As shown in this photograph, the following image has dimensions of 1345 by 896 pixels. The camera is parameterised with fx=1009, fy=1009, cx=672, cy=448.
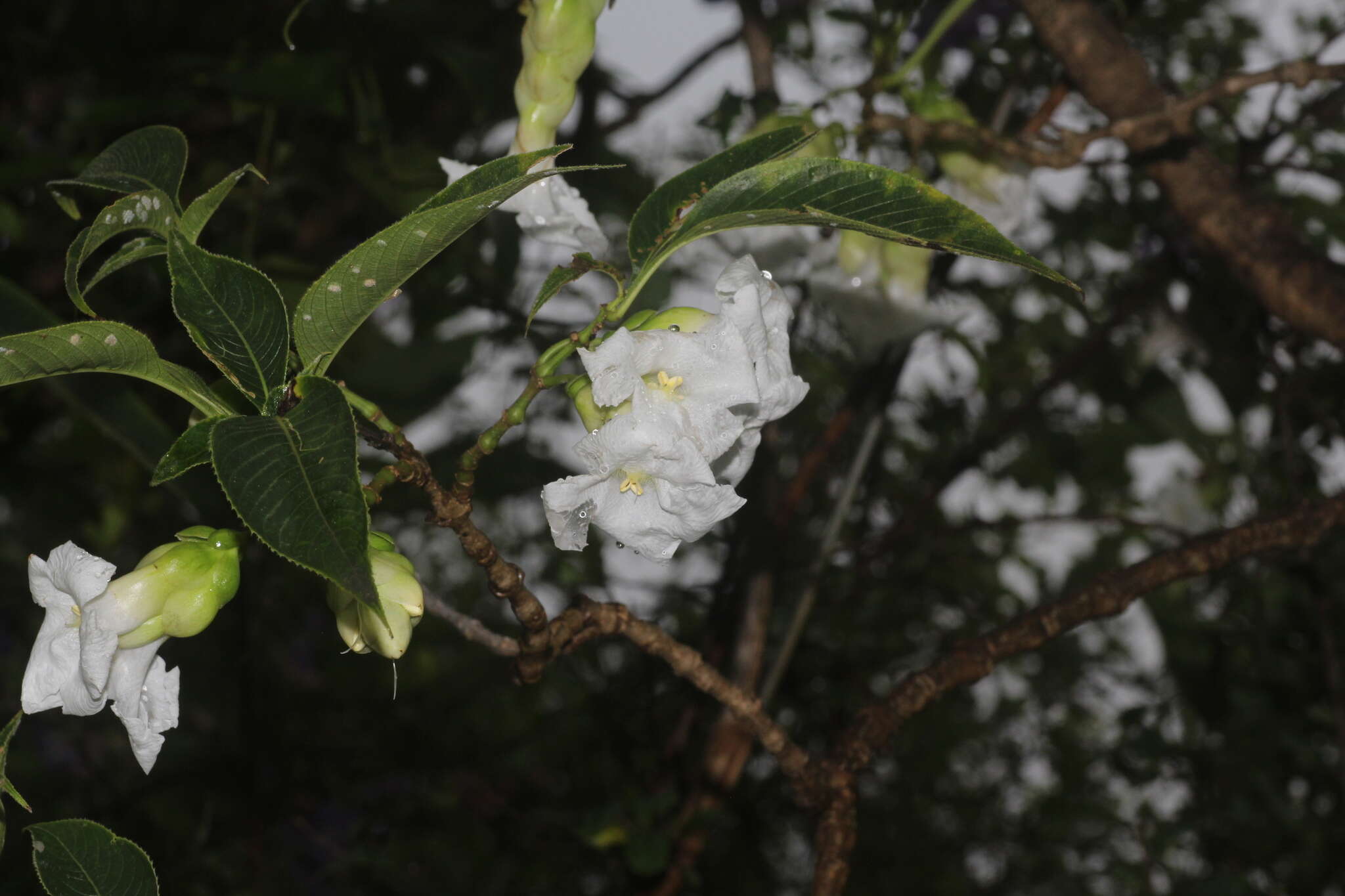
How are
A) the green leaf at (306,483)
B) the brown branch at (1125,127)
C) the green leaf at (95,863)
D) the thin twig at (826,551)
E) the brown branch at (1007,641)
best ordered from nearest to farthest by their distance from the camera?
the green leaf at (306,483), the green leaf at (95,863), the brown branch at (1007,641), the brown branch at (1125,127), the thin twig at (826,551)

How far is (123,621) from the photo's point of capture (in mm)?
306

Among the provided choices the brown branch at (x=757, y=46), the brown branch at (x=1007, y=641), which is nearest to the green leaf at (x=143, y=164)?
the brown branch at (x=1007, y=641)

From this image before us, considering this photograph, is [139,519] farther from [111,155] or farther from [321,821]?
[111,155]

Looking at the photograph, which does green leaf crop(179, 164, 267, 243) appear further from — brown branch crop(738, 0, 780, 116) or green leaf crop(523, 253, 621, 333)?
brown branch crop(738, 0, 780, 116)

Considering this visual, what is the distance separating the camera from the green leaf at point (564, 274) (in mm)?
316

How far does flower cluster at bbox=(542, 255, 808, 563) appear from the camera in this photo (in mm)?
312

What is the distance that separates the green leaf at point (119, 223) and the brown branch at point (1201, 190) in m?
0.53

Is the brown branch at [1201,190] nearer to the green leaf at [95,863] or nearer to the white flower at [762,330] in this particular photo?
the white flower at [762,330]

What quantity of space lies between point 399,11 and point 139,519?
1.00m

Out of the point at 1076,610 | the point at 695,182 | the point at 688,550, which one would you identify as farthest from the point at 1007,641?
the point at 688,550

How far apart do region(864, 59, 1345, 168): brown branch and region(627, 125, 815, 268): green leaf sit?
0.26 m

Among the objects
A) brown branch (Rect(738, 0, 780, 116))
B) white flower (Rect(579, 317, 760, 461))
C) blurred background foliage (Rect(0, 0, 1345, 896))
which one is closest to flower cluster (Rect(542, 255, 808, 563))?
white flower (Rect(579, 317, 760, 461))

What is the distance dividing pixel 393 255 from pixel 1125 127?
0.47m

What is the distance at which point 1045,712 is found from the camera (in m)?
1.66
